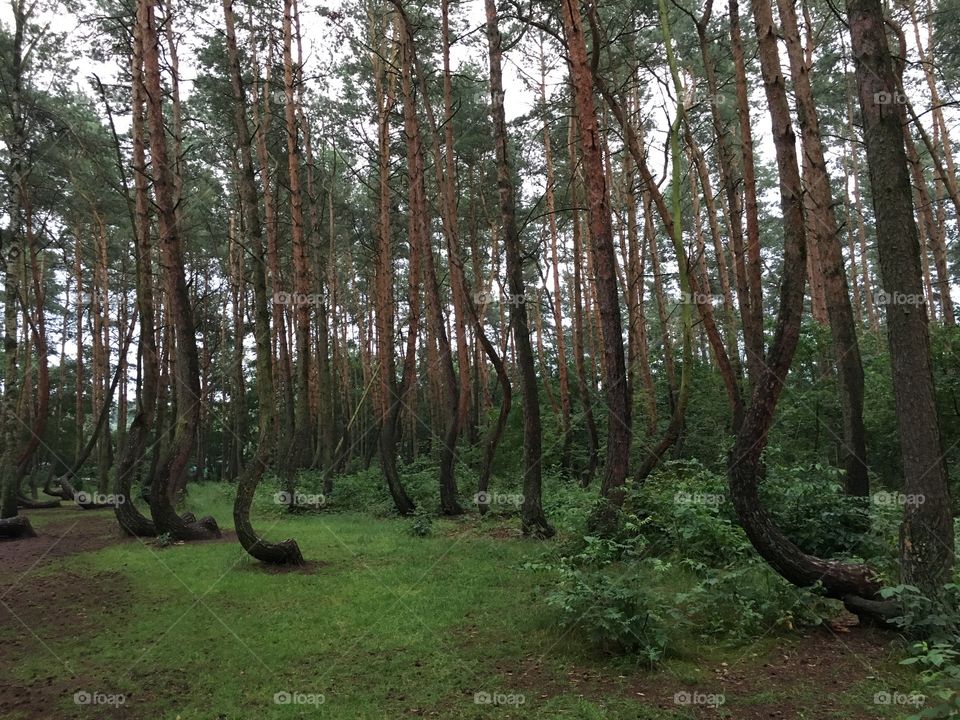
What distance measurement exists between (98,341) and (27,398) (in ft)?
16.9

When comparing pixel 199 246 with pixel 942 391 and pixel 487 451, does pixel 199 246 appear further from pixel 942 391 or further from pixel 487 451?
pixel 942 391

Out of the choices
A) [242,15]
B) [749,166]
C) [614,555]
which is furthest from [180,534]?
[242,15]

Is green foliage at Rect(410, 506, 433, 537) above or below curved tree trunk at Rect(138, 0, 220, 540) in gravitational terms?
A: below
